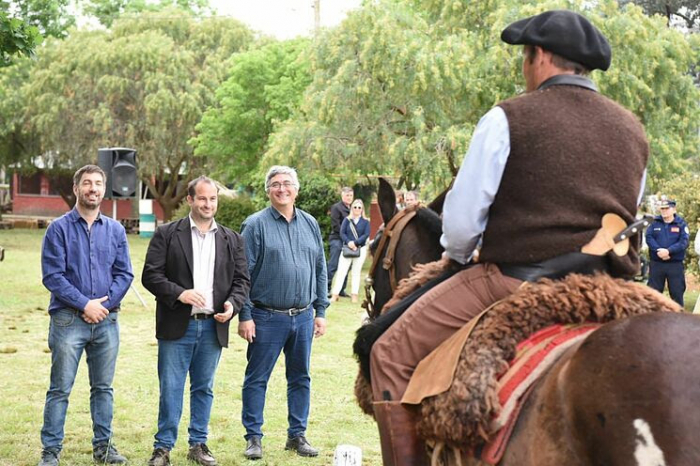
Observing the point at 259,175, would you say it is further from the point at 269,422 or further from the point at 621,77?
the point at 269,422

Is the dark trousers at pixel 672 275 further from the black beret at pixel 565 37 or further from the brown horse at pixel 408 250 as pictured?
the black beret at pixel 565 37

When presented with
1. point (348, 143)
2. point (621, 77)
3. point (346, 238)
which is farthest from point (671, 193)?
point (348, 143)

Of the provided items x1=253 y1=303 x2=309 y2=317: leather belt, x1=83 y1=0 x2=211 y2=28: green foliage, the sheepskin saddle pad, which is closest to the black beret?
the sheepskin saddle pad

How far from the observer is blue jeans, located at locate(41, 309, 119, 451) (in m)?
7.03

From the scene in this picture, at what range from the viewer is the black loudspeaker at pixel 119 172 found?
17.0 m

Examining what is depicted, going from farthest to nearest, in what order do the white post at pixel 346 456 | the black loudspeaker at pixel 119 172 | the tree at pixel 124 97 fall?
the tree at pixel 124 97 → the black loudspeaker at pixel 119 172 → the white post at pixel 346 456

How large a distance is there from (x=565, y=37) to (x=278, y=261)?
4.30 m

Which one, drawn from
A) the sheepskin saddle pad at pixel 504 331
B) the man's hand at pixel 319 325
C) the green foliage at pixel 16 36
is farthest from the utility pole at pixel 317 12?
the sheepskin saddle pad at pixel 504 331

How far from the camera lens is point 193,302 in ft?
23.3

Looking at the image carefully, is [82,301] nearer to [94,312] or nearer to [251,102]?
[94,312]

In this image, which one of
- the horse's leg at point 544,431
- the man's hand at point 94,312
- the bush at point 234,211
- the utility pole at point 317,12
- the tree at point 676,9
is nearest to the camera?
the horse's leg at point 544,431

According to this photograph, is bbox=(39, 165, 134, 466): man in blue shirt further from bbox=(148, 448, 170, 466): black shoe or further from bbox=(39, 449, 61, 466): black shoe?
bbox=(148, 448, 170, 466): black shoe

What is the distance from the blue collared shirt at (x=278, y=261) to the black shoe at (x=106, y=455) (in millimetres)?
1434

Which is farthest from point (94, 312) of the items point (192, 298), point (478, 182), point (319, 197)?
point (319, 197)
